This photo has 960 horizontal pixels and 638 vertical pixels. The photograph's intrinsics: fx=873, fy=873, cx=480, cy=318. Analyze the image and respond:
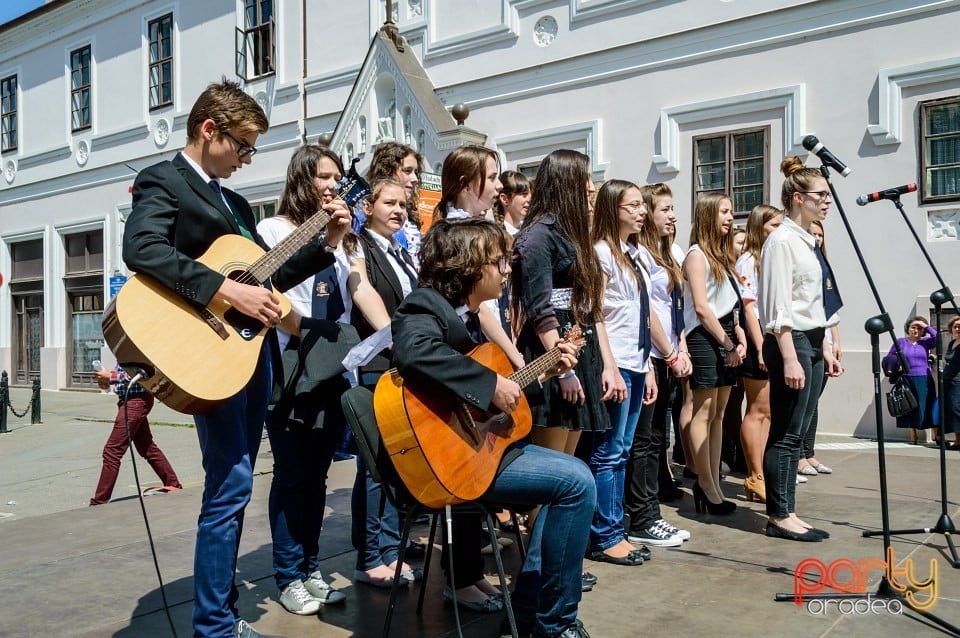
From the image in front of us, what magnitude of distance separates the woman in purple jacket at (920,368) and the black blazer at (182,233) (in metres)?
8.01

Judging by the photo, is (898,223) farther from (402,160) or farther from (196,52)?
(196,52)

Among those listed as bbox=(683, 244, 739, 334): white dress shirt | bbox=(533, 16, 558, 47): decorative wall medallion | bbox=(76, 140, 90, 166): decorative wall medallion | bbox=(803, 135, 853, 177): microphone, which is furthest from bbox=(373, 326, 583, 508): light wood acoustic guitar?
bbox=(76, 140, 90, 166): decorative wall medallion

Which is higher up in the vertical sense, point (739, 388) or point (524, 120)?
point (524, 120)

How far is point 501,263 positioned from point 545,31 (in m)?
11.1

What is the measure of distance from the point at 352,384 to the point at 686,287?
292cm

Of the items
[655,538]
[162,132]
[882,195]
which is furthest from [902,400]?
[162,132]

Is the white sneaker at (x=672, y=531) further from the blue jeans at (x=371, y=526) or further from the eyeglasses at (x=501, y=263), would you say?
the eyeglasses at (x=501, y=263)

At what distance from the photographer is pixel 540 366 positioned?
134 inches

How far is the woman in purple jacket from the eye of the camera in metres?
9.72

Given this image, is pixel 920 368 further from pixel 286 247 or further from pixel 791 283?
pixel 286 247

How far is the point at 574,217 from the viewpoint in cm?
434

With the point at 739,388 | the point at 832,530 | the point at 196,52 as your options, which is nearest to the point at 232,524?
the point at 832,530

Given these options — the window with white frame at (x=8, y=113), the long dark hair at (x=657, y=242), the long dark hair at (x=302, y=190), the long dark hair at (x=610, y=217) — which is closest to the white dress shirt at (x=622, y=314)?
the long dark hair at (x=610, y=217)

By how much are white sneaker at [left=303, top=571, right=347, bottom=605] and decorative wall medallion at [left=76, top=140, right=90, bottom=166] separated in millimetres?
21692
